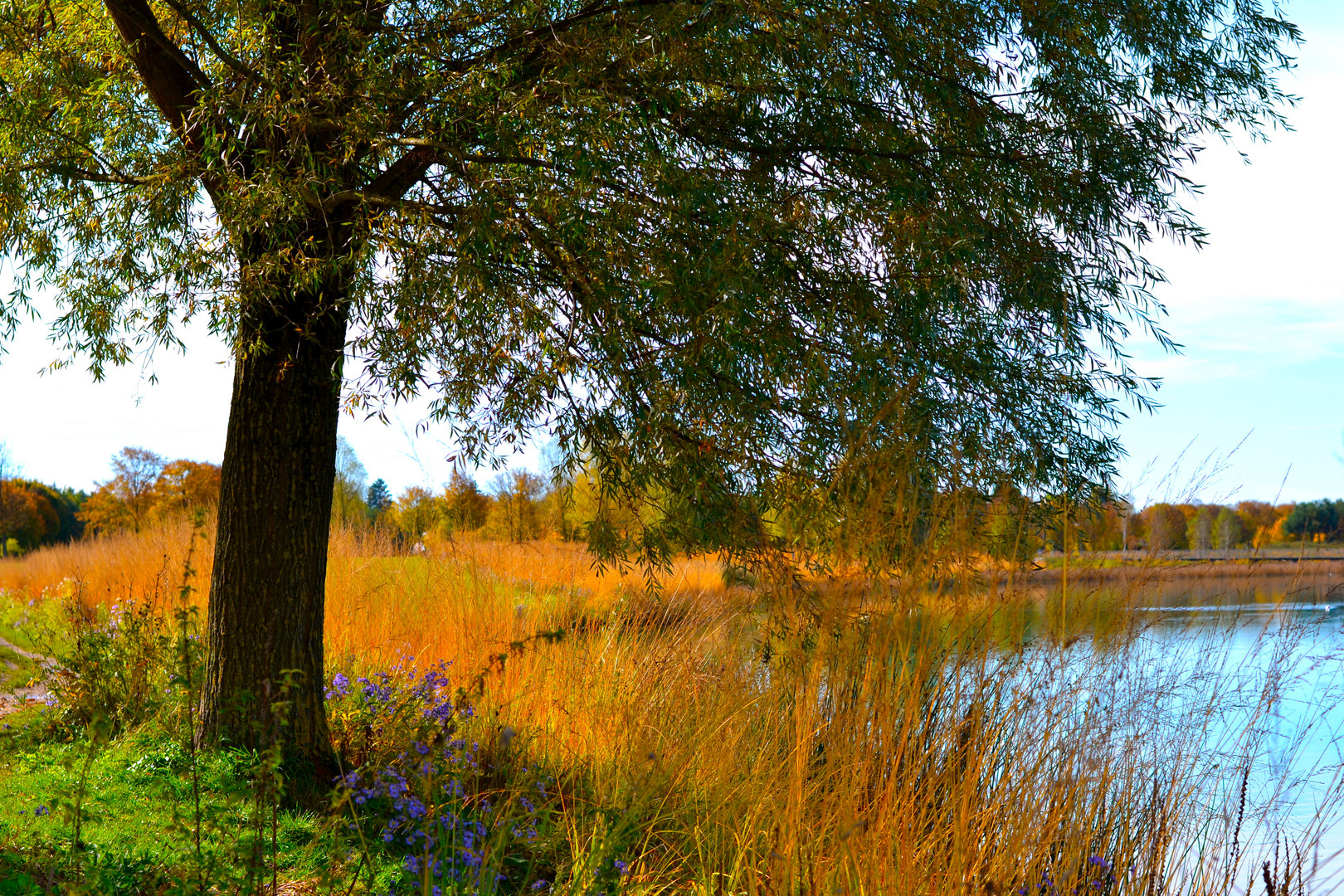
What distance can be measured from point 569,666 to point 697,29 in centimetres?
326

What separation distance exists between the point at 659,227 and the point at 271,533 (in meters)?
2.34

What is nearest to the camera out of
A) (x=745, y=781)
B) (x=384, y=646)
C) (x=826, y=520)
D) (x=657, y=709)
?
(x=745, y=781)

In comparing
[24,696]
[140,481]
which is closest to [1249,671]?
[24,696]

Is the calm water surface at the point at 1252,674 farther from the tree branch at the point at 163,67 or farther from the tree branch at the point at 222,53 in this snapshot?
the tree branch at the point at 163,67

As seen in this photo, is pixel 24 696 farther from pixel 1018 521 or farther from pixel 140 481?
pixel 140 481

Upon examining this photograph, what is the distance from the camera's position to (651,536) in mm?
4648

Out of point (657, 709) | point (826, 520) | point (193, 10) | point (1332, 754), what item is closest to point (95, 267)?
point (193, 10)

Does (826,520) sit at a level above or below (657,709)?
above

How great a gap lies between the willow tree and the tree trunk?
0.05 ft

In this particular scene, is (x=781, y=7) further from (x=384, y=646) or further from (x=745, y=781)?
(x=384, y=646)

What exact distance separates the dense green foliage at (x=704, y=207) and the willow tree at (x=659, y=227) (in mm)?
20

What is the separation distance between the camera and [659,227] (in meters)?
3.97

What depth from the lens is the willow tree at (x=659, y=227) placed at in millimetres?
3818

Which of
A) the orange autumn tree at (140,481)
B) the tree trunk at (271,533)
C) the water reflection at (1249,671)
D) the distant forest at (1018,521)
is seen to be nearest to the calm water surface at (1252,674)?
the water reflection at (1249,671)
